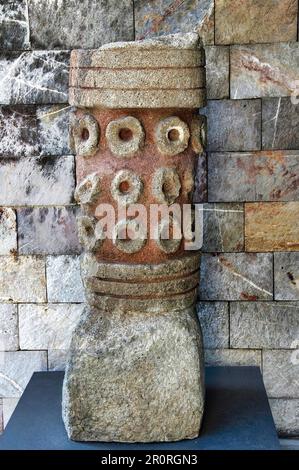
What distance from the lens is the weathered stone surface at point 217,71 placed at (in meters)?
4.65

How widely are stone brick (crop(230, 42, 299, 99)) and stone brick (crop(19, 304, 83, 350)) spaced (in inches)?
63.0

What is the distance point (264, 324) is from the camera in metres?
4.83

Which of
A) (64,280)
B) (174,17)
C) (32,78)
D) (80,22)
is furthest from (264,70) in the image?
(64,280)

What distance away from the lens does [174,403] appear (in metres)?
3.86

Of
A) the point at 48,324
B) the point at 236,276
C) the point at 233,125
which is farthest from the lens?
the point at 48,324

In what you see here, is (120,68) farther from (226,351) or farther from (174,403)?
(226,351)

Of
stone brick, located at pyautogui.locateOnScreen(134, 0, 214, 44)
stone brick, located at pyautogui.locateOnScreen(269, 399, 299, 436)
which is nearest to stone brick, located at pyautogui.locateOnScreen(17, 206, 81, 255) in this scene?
stone brick, located at pyautogui.locateOnScreen(134, 0, 214, 44)

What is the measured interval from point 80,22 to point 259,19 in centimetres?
101

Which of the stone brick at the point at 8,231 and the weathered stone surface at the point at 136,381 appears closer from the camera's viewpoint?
the weathered stone surface at the point at 136,381

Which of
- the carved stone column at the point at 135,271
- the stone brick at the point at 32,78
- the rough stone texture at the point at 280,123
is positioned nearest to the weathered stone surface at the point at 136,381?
the carved stone column at the point at 135,271

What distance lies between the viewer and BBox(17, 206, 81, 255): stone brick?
4.85 metres

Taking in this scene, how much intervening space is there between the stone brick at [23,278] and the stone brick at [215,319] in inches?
37.3

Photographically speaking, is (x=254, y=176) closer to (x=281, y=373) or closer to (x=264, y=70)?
(x=264, y=70)

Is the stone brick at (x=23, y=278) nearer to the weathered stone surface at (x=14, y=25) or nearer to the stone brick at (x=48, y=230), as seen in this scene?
the stone brick at (x=48, y=230)
